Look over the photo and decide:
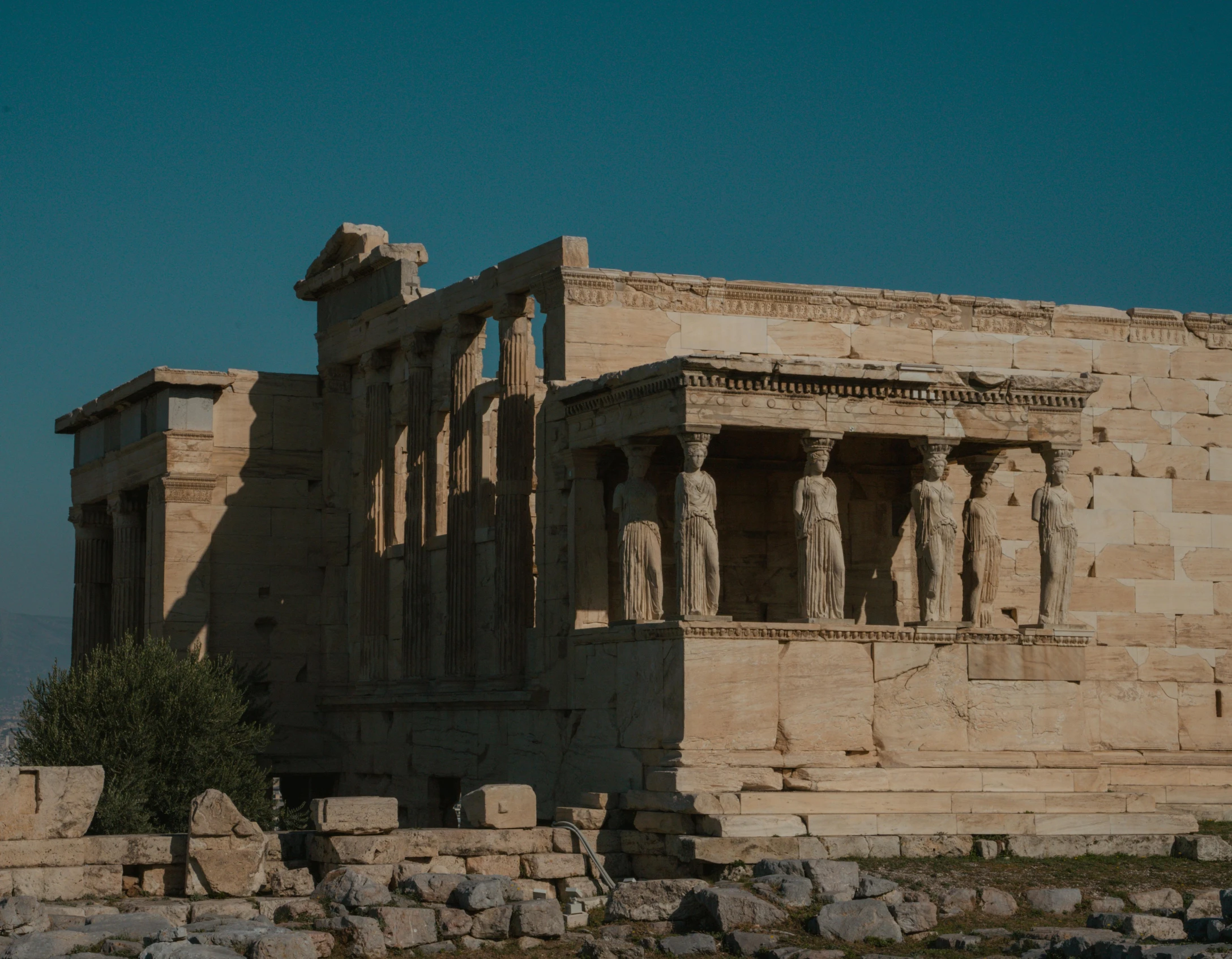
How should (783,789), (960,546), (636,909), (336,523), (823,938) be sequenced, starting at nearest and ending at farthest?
(823,938) < (636,909) < (783,789) < (960,546) < (336,523)

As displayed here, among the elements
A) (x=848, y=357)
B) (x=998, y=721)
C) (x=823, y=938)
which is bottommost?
(x=823, y=938)

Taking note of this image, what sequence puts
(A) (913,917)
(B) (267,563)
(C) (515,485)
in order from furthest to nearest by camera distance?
(B) (267,563), (C) (515,485), (A) (913,917)

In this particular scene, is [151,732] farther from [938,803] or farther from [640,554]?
[938,803]

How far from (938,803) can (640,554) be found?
→ 3.53 metres

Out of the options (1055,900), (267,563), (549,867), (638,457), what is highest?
(638,457)

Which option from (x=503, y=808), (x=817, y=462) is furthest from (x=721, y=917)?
(x=817, y=462)

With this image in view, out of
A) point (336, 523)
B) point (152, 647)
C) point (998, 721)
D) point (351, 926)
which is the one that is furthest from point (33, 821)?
point (336, 523)

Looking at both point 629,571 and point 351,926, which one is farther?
point 629,571

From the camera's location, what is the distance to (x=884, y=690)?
20.6m

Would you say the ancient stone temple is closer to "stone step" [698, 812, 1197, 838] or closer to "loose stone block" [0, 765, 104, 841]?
"stone step" [698, 812, 1197, 838]

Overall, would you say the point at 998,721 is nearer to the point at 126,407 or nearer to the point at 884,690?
the point at 884,690

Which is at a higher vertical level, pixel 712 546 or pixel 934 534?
pixel 934 534

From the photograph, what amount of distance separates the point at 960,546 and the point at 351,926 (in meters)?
9.22

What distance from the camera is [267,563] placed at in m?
28.8
